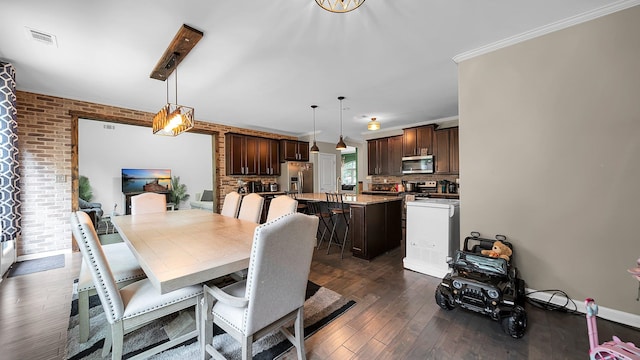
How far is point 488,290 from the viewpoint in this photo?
1.91 meters

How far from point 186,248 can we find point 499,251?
2573mm

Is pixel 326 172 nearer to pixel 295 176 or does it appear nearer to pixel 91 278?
pixel 295 176

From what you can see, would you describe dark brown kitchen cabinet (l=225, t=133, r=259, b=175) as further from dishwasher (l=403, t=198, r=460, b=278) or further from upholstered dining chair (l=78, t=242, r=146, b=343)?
dishwasher (l=403, t=198, r=460, b=278)

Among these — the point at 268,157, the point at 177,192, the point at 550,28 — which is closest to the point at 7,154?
the point at 268,157

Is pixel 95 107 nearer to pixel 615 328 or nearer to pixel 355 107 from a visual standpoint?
pixel 355 107

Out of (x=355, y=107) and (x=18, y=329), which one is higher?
(x=355, y=107)

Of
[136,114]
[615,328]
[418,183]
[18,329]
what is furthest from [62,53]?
[418,183]

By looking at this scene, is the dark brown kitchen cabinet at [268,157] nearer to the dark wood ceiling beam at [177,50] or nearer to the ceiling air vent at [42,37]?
the dark wood ceiling beam at [177,50]

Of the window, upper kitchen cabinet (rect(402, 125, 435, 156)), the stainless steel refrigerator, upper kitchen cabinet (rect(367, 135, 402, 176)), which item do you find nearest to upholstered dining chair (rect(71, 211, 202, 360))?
the stainless steel refrigerator

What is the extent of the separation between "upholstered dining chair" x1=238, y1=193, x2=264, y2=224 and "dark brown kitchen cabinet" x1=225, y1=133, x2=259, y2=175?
9.58 feet

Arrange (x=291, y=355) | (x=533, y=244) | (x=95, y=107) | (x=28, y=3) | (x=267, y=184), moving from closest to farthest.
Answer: (x=291, y=355) → (x=28, y=3) → (x=533, y=244) → (x=95, y=107) → (x=267, y=184)

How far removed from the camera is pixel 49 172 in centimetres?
368

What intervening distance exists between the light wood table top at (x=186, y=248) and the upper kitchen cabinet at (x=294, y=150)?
4193 millimetres

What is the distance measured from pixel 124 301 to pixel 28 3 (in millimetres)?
2298
